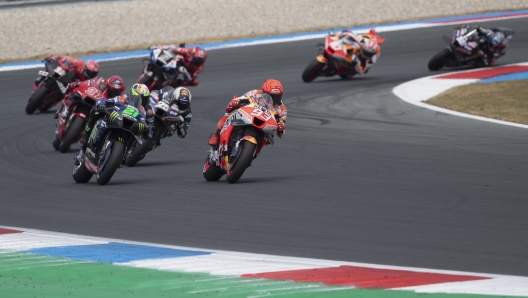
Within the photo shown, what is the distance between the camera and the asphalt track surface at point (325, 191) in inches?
301

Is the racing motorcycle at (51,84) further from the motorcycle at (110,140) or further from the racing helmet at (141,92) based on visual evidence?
the motorcycle at (110,140)

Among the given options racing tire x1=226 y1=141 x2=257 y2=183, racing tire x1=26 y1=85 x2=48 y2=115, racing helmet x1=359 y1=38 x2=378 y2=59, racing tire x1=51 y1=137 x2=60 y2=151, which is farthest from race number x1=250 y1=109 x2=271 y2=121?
racing helmet x1=359 y1=38 x2=378 y2=59

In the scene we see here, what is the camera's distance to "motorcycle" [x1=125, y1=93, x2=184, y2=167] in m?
12.8

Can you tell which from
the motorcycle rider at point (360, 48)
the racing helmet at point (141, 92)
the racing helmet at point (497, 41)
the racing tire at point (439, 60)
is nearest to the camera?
the racing helmet at point (141, 92)

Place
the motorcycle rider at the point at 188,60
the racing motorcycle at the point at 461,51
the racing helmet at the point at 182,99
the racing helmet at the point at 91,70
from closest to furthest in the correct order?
the racing helmet at the point at 182,99 → the racing helmet at the point at 91,70 → the motorcycle rider at the point at 188,60 → the racing motorcycle at the point at 461,51

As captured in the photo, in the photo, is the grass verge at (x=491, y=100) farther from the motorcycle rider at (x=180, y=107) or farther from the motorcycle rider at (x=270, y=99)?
the motorcycle rider at (x=270, y=99)

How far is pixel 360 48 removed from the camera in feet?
69.5

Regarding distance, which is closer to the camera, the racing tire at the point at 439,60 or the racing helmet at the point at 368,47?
the racing helmet at the point at 368,47

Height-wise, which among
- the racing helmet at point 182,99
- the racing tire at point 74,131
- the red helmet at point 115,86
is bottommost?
the racing tire at point 74,131

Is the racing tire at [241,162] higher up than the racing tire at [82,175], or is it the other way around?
the racing tire at [241,162]

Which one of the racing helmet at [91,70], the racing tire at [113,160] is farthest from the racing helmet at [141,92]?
the racing helmet at [91,70]

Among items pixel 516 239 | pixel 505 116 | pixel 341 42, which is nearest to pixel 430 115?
pixel 505 116

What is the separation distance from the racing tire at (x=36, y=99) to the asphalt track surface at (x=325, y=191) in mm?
434

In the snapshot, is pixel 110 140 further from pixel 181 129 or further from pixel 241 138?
pixel 181 129
